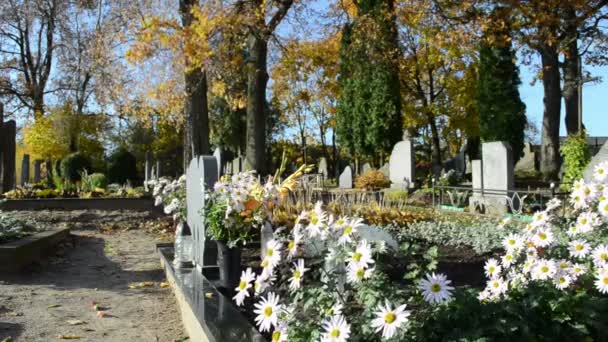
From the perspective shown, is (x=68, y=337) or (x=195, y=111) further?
(x=195, y=111)

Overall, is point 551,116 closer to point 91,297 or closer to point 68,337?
point 91,297

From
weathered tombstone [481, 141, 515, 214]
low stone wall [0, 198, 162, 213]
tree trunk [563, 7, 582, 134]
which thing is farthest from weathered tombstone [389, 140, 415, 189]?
low stone wall [0, 198, 162, 213]

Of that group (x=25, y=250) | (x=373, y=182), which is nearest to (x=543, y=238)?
(x=25, y=250)

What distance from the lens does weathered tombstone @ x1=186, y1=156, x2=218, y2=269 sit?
229 inches

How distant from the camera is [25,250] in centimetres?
743

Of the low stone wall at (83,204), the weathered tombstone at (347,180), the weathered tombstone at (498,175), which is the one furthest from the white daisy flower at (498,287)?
the weathered tombstone at (347,180)

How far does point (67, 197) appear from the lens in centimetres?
1430

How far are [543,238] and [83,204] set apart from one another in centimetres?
1218

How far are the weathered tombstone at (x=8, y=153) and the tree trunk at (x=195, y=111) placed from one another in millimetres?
5228

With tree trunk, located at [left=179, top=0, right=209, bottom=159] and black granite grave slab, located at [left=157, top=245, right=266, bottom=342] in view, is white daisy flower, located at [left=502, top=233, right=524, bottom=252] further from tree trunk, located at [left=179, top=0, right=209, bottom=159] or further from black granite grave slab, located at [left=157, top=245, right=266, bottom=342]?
tree trunk, located at [left=179, top=0, right=209, bottom=159]

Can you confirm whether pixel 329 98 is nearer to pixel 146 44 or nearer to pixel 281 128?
pixel 281 128

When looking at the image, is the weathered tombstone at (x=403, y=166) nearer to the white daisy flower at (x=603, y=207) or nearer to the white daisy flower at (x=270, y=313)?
the white daisy flower at (x=603, y=207)

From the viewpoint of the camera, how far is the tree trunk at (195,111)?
14.5 meters

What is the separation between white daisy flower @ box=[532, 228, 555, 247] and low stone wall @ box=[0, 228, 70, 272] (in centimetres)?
622
